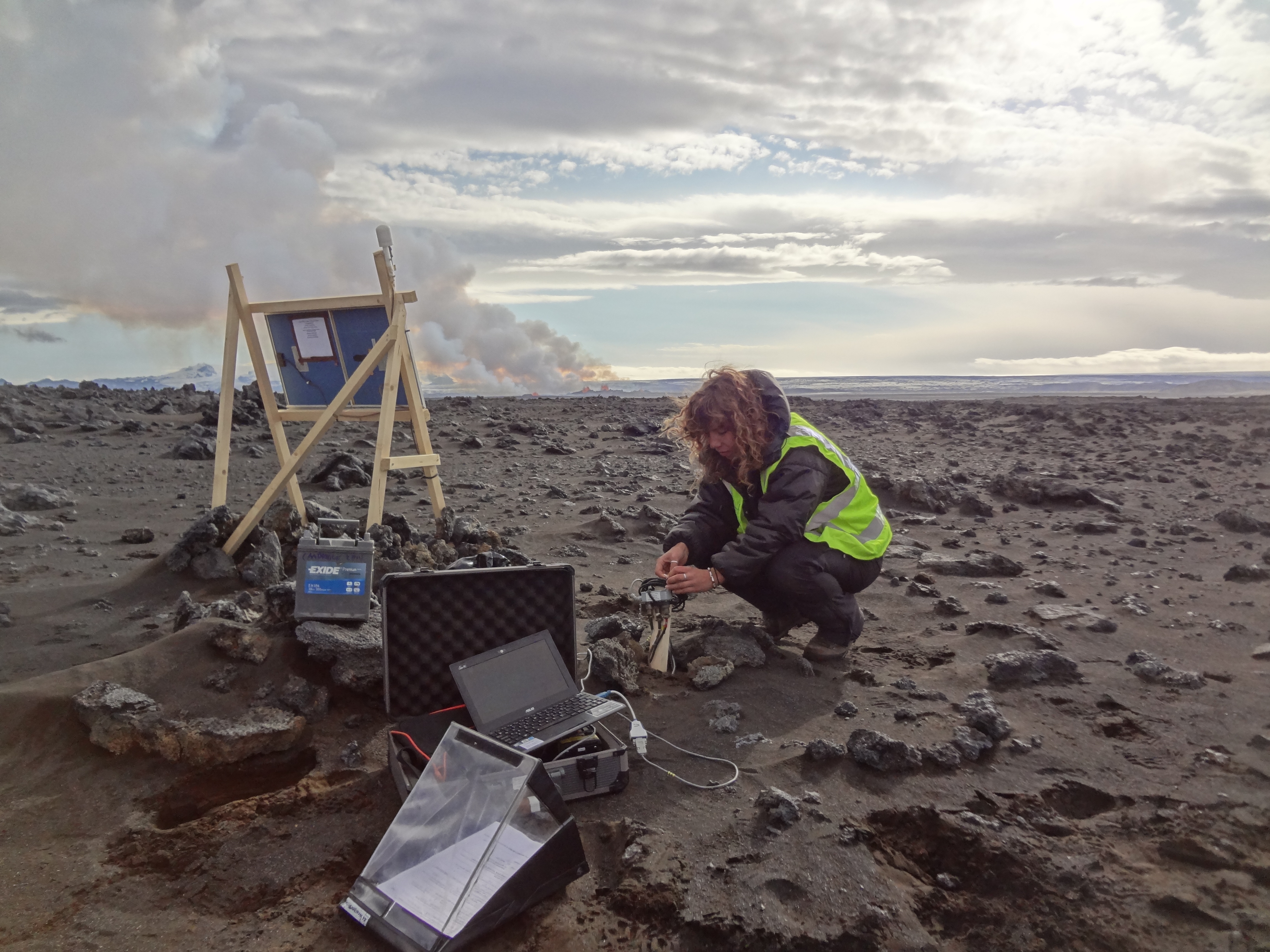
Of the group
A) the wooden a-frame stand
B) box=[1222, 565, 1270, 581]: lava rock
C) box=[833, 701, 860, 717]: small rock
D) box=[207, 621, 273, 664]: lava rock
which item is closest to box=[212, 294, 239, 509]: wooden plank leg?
the wooden a-frame stand

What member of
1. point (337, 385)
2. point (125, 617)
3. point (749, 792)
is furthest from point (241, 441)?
point (749, 792)

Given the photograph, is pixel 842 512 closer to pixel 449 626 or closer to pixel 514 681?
pixel 514 681

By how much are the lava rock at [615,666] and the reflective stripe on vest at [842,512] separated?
3.54ft

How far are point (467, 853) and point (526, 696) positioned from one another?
3.20 feet

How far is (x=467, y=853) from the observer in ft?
8.48

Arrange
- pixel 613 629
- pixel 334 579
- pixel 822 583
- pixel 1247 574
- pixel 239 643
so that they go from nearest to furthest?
pixel 239 643
pixel 334 579
pixel 822 583
pixel 613 629
pixel 1247 574

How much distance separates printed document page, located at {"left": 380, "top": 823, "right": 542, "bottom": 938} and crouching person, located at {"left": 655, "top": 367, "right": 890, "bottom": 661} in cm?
194

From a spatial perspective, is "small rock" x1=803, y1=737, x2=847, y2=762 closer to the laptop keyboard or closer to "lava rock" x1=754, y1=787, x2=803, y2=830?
"lava rock" x1=754, y1=787, x2=803, y2=830

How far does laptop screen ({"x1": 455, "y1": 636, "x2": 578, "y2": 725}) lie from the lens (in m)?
3.38

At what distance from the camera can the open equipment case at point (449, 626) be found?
11.8 feet

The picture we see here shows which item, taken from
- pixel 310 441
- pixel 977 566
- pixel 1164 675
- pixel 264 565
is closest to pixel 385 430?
pixel 310 441

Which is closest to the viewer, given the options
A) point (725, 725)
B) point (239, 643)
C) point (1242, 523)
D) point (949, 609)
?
point (725, 725)

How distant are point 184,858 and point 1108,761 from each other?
12.5 ft

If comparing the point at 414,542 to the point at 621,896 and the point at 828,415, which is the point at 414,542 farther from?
the point at 828,415
